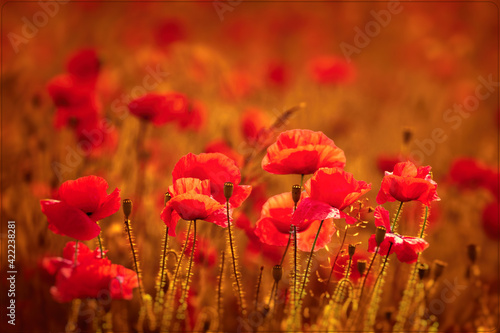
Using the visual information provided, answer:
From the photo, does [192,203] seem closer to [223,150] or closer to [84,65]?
[223,150]

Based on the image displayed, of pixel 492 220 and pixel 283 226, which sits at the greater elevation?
pixel 492 220

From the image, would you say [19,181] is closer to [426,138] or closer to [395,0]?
[426,138]

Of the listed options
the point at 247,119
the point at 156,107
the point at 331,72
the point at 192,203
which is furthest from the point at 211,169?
the point at 331,72

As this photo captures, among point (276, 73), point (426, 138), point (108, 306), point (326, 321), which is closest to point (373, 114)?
point (426, 138)

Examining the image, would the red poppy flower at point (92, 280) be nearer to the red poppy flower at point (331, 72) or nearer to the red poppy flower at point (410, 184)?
the red poppy flower at point (410, 184)

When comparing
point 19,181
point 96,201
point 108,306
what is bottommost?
point 108,306

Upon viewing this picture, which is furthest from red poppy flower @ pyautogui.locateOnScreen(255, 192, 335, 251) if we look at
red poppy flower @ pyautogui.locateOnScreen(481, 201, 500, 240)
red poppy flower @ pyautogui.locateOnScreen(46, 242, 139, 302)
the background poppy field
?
red poppy flower @ pyautogui.locateOnScreen(481, 201, 500, 240)

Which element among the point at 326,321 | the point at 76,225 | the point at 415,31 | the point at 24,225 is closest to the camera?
the point at 76,225
